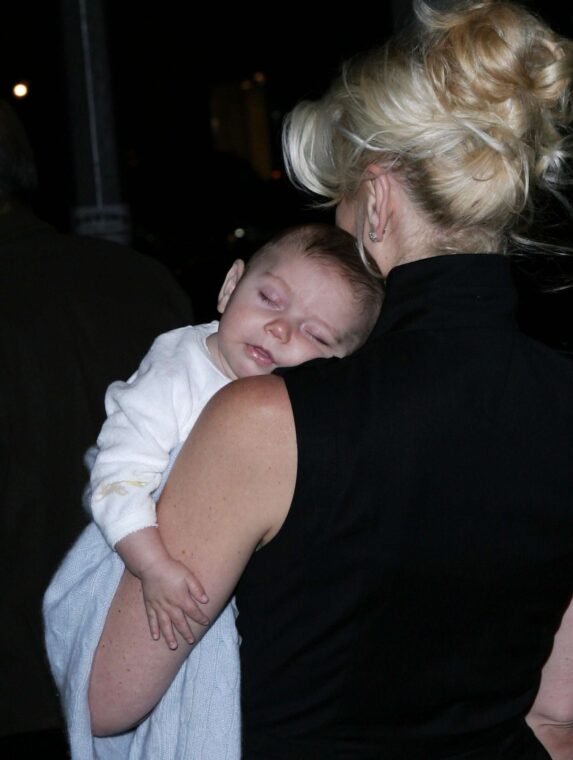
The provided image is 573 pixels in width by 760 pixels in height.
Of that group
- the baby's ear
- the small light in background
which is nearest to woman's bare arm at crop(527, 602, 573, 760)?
the baby's ear

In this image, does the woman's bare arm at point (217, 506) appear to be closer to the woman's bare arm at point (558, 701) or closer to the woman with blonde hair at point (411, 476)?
the woman with blonde hair at point (411, 476)

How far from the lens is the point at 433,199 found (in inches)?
62.2

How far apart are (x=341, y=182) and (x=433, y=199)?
0.71ft

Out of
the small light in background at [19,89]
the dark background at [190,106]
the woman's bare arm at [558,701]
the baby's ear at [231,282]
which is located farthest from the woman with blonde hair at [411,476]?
the small light in background at [19,89]

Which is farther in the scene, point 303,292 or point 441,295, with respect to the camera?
point 303,292

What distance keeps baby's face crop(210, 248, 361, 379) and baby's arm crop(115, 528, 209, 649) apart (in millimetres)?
478

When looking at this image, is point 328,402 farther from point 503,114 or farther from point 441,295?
point 503,114

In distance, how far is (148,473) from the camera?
5.81 ft

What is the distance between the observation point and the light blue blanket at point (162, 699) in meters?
1.57

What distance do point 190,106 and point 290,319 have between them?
11.9 metres

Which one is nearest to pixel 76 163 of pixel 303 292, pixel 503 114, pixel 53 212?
pixel 303 292

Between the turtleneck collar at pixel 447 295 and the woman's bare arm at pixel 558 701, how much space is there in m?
0.56

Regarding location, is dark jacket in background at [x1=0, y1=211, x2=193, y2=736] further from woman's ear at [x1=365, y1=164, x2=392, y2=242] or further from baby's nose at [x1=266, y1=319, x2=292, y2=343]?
woman's ear at [x1=365, y1=164, x2=392, y2=242]

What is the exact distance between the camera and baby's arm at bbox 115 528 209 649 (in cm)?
146
